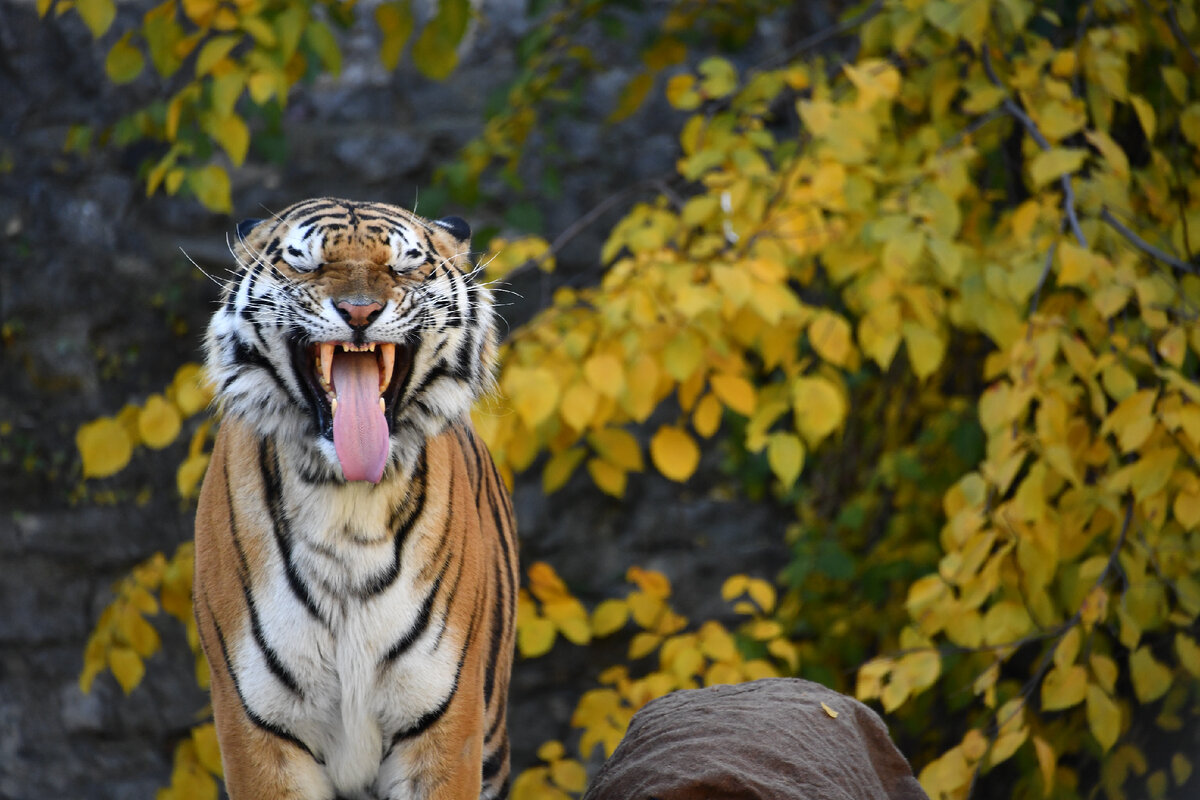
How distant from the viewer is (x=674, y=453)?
2.74 m

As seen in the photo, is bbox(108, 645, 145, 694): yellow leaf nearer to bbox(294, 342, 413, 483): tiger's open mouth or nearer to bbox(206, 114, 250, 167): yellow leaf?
bbox(206, 114, 250, 167): yellow leaf

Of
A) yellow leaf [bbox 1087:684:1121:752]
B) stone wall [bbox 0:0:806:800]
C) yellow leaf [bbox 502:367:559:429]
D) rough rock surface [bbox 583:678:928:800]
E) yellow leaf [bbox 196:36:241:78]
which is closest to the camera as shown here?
rough rock surface [bbox 583:678:928:800]

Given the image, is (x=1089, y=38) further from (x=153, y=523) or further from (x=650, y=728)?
(x=153, y=523)

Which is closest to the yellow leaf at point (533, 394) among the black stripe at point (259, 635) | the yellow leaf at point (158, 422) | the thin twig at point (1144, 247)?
the yellow leaf at point (158, 422)

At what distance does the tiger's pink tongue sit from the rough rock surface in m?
0.66

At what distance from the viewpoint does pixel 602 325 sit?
2693mm

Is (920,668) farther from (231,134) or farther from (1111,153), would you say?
(231,134)

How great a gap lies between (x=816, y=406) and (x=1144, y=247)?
2.60ft

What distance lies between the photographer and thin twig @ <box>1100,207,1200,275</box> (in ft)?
8.62

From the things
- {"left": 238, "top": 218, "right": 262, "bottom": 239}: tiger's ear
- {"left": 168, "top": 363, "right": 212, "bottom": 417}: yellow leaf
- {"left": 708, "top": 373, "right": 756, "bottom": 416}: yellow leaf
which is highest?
{"left": 238, "top": 218, "right": 262, "bottom": 239}: tiger's ear

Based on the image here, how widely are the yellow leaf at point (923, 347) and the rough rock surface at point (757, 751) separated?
813 millimetres

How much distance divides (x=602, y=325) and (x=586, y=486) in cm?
184

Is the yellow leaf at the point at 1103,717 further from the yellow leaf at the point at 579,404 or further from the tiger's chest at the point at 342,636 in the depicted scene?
the tiger's chest at the point at 342,636

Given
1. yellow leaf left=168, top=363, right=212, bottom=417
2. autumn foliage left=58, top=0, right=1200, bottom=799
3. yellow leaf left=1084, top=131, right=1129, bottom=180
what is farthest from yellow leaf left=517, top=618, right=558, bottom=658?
yellow leaf left=1084, top=131, right=1129, bottom=180
